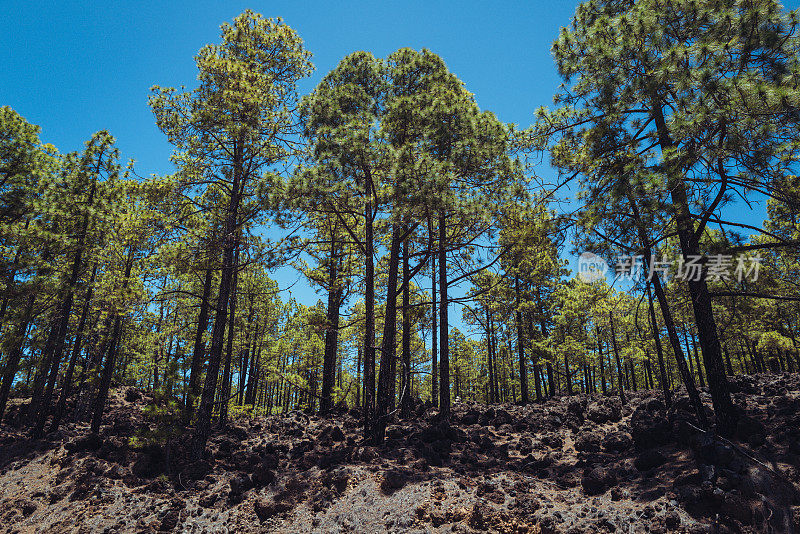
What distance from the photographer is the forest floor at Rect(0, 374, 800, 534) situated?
612 cm

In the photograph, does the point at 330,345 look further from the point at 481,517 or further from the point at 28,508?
the point at 481,517

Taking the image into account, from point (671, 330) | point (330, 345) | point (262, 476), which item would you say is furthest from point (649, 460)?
point (330, 345)

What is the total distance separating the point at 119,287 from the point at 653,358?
3088cm

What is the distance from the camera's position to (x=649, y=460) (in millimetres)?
7531

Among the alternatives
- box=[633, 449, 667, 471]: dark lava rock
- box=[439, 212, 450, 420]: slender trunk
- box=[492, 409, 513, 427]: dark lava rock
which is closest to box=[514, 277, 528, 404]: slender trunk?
box=[492, 409, 513, 427]: dark lava rock

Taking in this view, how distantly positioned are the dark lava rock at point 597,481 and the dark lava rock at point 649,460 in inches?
23.5

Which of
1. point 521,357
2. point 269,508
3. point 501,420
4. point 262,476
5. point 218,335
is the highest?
point 521,357

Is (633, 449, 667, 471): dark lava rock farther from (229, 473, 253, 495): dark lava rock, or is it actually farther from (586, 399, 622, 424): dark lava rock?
(229, 473, 253, 495): dark lava rock

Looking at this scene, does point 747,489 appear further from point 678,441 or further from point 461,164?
point 461,164

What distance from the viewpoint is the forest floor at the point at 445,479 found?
20.1 ft

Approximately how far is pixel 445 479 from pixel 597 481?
9.43 ft

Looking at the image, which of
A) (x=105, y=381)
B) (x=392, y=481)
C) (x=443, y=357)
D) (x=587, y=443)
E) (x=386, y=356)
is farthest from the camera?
(x=105, y=381)

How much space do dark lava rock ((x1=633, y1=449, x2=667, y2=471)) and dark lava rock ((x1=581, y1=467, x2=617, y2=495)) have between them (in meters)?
0.60

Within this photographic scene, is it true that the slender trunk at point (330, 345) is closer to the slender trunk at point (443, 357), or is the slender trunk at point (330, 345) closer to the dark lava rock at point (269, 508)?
the slender trunk at point (443, 357)
